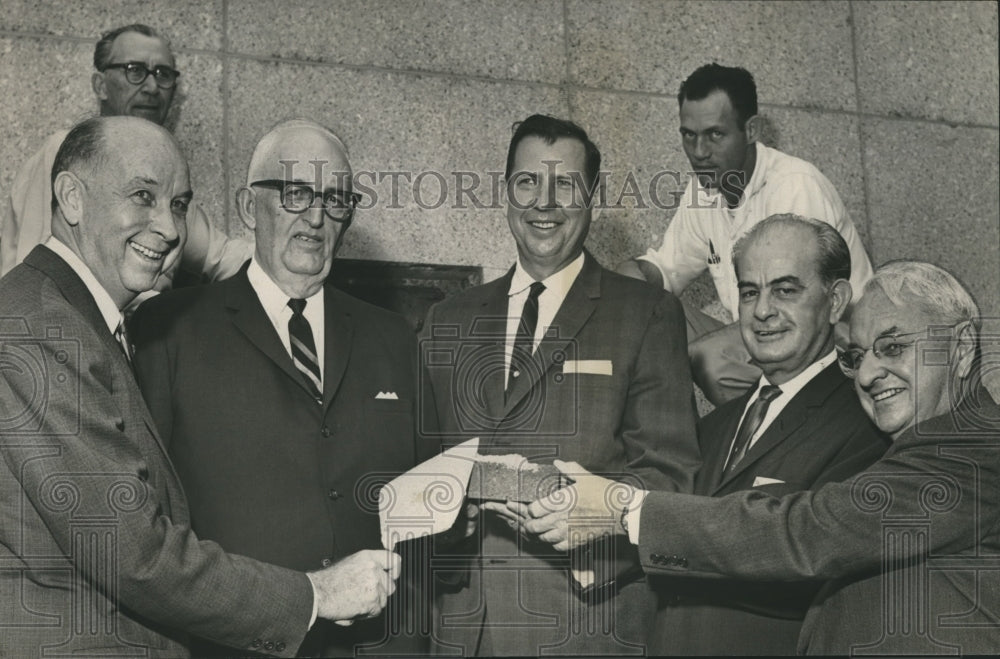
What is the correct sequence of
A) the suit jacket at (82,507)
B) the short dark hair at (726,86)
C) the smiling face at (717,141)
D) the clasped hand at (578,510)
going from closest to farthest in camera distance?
the suit jacket at (82,507) < the clasped hand at (578,510) < the smiling face at (717,141) < the short dark hair at (726,86)

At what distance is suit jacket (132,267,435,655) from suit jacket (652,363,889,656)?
91 centimetres

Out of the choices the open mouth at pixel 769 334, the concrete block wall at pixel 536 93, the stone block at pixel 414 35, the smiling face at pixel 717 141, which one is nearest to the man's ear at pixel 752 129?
the smiling face at pixel 717 141

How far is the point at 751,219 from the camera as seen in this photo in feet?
17.0

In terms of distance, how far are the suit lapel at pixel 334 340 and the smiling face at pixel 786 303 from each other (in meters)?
1.26

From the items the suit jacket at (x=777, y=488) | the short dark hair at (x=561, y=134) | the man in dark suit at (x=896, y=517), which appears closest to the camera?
the man in dark suit at (x=896, y=517)

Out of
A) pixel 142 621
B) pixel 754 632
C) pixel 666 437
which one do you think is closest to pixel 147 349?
pixel 142 621

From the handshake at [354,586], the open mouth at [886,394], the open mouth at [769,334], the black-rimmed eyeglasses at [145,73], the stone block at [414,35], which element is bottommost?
the handshake at [354,586]

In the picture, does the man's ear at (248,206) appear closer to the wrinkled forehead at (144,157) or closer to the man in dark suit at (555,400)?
the wrinkled forehead at (144,157)

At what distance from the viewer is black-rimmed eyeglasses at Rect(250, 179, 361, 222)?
429cm

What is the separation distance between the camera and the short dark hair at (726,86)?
5520 millimetres

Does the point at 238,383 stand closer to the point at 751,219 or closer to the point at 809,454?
the point at 809,454

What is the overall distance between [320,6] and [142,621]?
2634 mm

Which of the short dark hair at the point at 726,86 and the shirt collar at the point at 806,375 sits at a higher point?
the short dark hair at the point at 726,86

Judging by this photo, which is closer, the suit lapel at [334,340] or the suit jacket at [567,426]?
the suit lapel at [334,340]
